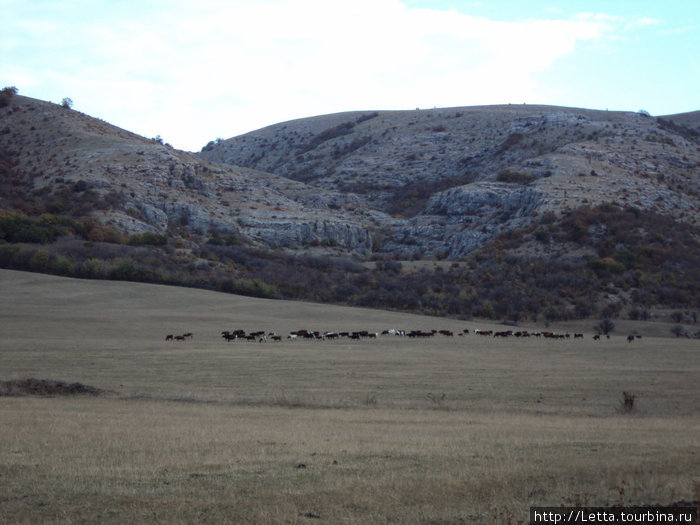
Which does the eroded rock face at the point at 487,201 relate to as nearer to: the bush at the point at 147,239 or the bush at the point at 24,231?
the bush at the point at 147,239

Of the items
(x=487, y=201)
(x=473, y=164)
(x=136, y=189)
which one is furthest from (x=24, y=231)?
(x=473, y=164)

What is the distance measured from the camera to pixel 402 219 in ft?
403

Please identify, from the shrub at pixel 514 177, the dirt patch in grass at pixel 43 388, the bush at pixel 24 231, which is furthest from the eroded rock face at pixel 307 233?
the dirt patch in grass at pixel 43 388

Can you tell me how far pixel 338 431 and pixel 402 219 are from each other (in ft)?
349

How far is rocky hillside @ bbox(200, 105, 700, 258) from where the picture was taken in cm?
10194

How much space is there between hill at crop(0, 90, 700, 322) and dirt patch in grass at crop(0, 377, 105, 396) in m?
49.0

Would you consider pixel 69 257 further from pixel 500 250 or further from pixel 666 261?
pixel 666 261

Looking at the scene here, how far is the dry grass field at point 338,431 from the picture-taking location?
10.4 meters

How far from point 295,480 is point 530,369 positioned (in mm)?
24541

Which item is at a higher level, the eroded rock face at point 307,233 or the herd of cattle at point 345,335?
the eroded rock face at point 307,233

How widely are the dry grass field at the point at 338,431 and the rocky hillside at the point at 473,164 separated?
195ft

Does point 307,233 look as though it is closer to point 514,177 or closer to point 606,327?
point 514,177

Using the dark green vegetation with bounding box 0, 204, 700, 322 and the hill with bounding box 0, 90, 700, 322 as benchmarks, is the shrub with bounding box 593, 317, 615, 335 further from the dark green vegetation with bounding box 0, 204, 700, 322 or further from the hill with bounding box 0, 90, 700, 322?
the hill with bounding box 0, 90, 700, 322

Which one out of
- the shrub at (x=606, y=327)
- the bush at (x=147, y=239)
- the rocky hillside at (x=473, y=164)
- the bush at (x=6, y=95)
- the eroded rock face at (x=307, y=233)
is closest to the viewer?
the shrub at (x=606, y=327)
